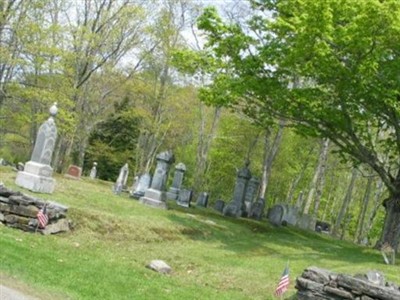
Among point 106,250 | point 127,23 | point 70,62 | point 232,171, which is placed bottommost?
point 106,250

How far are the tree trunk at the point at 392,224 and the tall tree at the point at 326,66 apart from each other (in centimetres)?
3

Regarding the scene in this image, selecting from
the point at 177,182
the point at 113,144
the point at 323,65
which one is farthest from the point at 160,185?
the point at 113,144

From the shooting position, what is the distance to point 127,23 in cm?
3161

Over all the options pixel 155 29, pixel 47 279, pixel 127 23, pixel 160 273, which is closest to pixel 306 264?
pixel 160 273

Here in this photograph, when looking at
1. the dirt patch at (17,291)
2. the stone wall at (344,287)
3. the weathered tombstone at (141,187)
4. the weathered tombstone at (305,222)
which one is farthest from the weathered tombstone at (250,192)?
the dirt patch at (17,291)

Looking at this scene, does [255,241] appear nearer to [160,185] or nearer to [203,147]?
[160,185]

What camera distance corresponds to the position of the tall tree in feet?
52.6

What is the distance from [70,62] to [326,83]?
14.0 meters

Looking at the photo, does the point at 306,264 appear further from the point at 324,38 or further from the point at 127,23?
the point at 127,23

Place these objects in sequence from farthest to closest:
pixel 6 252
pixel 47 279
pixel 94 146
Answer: pixel 94 146
pixel 6 252
pixel 47 279

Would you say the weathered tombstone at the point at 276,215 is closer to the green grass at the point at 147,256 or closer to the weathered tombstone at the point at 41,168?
the green grass at the point at 147,256

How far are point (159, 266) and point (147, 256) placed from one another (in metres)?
1.27

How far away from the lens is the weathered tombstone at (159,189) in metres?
21.9

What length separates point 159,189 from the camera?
72.9 ft
